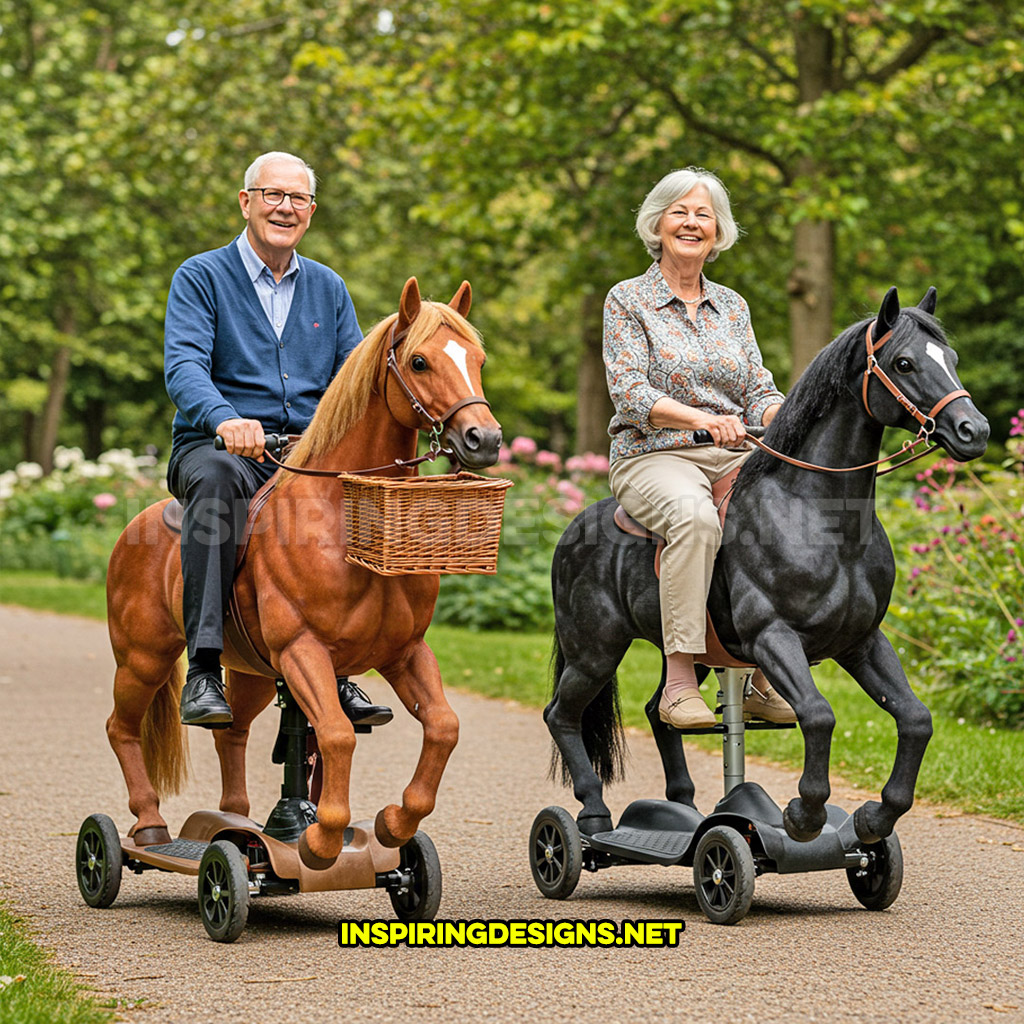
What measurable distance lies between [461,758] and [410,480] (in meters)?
4.80

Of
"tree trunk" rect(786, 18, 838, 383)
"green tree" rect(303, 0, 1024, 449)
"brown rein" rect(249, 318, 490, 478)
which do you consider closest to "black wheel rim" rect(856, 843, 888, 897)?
"brown rein" rect(249, 318, 490, 478)

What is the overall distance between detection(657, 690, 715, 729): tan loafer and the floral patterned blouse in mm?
1002

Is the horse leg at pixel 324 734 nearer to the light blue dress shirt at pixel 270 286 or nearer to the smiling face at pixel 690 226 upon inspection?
the light blue dress shirt at pixel 270 286

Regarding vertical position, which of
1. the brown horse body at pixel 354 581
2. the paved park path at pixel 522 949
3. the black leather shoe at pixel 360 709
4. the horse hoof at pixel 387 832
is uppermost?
the brown horse body at pixel 354 581

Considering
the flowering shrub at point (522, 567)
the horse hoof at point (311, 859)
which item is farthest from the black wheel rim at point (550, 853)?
the flowering shrub at point (522, 567)

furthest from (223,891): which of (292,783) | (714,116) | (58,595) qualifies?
(58,595)

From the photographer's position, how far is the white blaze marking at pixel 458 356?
4750 millimetres

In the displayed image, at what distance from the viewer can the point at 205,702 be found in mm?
5031

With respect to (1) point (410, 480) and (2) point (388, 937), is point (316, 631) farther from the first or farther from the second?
(2) point (388, 937)

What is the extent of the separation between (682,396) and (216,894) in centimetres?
257

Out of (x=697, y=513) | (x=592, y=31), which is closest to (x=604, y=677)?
(x=697, y=513)

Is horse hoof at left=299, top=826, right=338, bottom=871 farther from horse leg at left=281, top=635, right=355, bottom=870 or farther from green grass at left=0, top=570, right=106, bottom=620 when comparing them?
green grass at left=0, top=570, right=106, bottom=620

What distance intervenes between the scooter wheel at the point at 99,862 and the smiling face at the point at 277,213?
7.82ft

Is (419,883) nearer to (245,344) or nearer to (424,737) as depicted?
(424,737)
